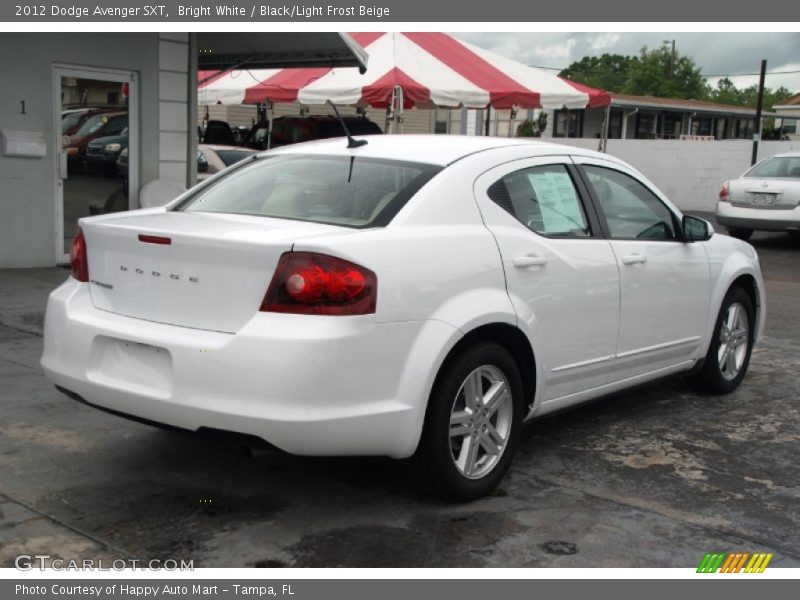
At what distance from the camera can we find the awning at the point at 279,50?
11.7 meters

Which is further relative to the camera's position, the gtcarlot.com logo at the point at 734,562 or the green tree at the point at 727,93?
the green tree at the point at 727,93

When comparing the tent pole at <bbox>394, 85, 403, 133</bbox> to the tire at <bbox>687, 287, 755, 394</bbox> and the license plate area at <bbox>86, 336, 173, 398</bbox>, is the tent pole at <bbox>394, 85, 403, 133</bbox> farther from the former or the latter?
the license plate area at <bbox>86, 336, 173, 398</bbox>

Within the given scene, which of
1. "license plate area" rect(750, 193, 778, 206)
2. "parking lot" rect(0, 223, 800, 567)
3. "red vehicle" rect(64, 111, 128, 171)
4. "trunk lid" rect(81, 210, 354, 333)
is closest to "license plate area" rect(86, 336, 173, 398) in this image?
"trunk lid" rect(81, 210, 354, 333)

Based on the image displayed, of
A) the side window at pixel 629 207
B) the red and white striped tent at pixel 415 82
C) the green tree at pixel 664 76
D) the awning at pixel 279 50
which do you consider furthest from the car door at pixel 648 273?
the green tree at pixel 664 76

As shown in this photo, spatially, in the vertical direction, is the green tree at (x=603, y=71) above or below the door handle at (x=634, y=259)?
above

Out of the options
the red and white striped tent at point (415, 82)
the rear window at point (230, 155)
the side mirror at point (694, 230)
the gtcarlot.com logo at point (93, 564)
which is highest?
the red and white striped tent at point (415, 82)

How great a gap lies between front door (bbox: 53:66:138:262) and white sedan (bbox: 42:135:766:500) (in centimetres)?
615

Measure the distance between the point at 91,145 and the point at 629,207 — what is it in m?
7.23

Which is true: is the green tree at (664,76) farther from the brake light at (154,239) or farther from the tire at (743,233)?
the brake light at (154,239)

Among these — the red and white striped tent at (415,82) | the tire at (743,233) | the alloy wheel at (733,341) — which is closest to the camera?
the alloy wheel at (733,341)

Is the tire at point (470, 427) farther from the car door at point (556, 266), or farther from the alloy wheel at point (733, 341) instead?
the alloy wheel at point (733, 341)

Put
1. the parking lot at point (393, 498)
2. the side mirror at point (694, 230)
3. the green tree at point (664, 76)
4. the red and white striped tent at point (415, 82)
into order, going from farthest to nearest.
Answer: the green tree at point (664, 76) → the red and white striped tent at point (415, 82) → the side mirror at point (694, 230) → the parking lot at point (393, 498)

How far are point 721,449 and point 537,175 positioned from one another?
176 centimetres

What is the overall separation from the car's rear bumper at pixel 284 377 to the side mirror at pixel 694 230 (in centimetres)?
230
